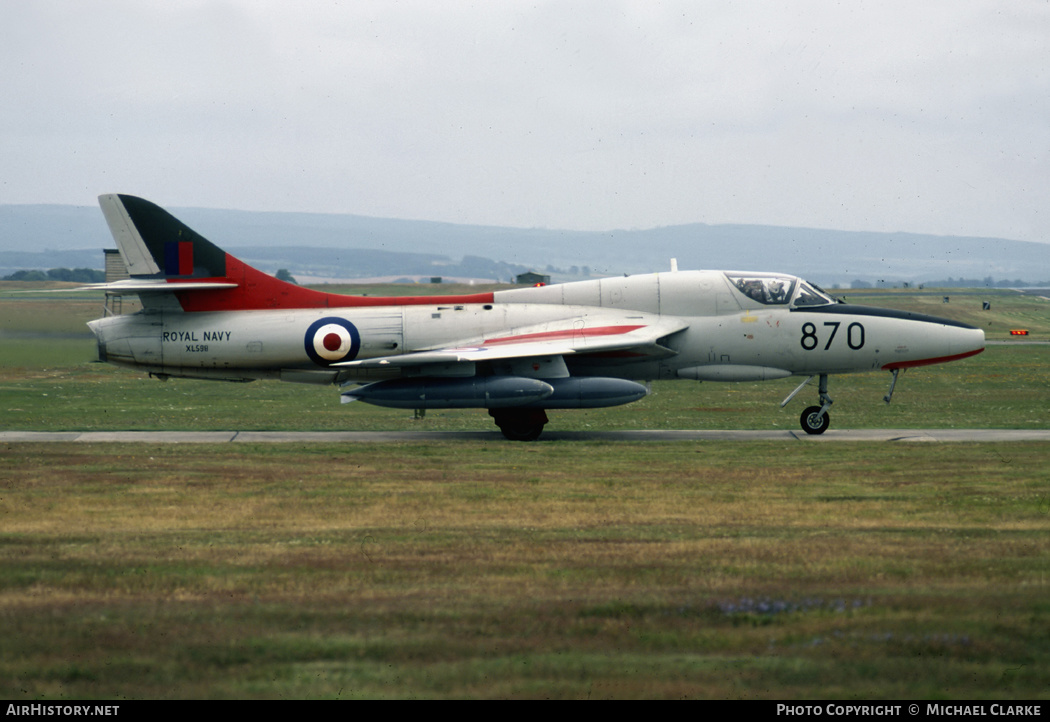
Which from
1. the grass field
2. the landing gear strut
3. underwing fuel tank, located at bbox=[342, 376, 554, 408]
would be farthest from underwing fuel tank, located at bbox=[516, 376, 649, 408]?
the grass field

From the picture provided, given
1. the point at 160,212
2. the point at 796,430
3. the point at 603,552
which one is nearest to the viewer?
the point at 603,552

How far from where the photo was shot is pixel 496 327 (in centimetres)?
2223

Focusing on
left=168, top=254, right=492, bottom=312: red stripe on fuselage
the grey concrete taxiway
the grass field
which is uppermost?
left=168, top=254, right=492, bottom=312: red stripe on fuselage

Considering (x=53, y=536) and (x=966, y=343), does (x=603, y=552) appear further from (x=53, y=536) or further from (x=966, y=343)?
(x=966, y=343)

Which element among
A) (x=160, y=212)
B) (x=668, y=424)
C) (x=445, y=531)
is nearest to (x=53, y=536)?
(x=445, y=531)

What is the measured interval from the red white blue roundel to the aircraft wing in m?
0.27

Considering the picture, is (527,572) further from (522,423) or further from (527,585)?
(522,423)

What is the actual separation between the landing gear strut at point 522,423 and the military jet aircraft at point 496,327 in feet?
0.08

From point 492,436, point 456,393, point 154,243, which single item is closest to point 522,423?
point 492,436

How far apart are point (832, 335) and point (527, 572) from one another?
14435 millimetres

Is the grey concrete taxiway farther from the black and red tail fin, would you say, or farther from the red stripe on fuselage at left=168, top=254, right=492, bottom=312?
the black and red tail fin

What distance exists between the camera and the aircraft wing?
20.8m

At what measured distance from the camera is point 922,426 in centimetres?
2386

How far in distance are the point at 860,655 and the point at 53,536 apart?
801cm
